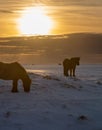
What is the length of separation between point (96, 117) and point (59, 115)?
177 cm

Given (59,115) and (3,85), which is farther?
(3,85)

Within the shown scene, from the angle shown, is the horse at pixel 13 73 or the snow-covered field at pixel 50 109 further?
the horse at pixel 13 73

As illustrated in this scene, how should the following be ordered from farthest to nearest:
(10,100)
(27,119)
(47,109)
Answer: (10,100) → (47,109) → (27,119)

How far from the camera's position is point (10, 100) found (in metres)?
22.0

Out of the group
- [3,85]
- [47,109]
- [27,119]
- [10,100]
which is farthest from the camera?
[3,85]

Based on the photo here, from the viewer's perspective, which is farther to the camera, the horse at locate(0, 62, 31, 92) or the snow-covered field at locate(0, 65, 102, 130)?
the horse at locate(0, 62, 31, 92)

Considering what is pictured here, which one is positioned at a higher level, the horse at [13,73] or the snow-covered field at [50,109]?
the horse at [13,73]

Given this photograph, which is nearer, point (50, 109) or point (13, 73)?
point (50, 109)

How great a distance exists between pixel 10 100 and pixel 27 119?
3.34 metres

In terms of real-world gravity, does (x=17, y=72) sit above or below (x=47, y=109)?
above

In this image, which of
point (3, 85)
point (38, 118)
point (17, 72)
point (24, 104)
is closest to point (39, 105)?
point (24, 104)

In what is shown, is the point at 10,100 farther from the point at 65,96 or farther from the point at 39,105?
the point at 65,96

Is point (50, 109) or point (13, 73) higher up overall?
point (13, 73)

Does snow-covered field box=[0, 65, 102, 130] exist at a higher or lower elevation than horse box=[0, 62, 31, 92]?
lower
